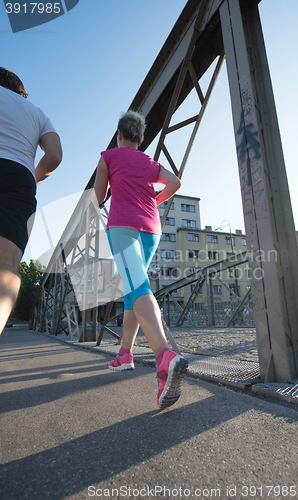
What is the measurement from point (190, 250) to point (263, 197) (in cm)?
4066

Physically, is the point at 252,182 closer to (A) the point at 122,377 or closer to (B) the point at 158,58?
(A) the point at 122,377

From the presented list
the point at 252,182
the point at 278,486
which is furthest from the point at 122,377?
the point at 252,182

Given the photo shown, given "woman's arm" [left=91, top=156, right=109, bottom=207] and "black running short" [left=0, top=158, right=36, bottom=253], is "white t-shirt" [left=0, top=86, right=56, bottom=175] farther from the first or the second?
"woman's arm" [left=91, top=156, right=109, bottom=207]

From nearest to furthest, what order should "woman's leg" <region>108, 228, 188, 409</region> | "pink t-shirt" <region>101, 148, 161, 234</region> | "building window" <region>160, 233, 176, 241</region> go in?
"woman's leg" <region>108, 228, 188, 409</region>, "pink t-shirt" <region>101, 148, 161, 234</region>, "building window" <region>160, 233, 176, 241</region>

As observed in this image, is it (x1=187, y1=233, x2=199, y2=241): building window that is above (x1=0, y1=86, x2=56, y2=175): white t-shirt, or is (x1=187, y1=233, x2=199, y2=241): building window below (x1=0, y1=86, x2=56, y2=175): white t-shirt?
above

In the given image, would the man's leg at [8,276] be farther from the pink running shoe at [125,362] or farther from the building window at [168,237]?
the building window at [168,237]

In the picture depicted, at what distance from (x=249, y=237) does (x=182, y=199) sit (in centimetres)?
4544

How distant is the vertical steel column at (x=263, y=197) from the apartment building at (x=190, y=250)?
114 feet

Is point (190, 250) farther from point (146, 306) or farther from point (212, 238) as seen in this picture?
point (146, 306)

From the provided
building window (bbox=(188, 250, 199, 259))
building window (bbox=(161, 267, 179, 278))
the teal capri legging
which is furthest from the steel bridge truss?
building window (bbox=(188, 250, 199, 259))

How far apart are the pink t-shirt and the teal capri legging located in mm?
48

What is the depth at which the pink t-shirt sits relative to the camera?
1.76 m

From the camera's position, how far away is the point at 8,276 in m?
1.12

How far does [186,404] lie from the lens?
4.98ft
